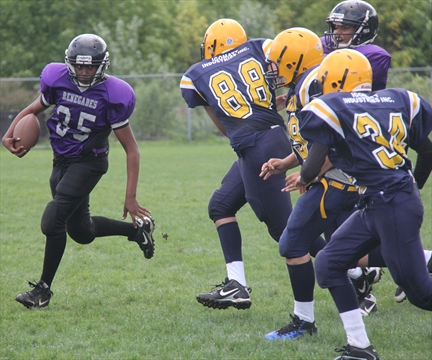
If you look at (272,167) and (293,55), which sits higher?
(293,55)

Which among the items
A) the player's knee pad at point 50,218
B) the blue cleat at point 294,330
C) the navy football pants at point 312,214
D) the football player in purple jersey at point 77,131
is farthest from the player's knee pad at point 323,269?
the player's knee pad at point 50,218

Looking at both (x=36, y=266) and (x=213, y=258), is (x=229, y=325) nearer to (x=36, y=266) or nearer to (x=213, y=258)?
(x=213, y=258)

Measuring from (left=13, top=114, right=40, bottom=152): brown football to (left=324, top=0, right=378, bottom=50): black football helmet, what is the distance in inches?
83.5

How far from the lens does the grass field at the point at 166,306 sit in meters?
3.66

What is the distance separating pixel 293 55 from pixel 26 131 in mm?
2004

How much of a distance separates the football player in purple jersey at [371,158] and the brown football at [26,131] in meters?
2.19

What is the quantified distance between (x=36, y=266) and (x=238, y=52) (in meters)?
2.64

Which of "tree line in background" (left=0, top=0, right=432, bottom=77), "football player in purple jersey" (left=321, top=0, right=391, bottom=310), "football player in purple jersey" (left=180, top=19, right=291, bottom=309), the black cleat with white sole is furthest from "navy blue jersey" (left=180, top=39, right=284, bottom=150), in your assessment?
"tree line in background" (left=0, top=0, right=432, bottom=77)

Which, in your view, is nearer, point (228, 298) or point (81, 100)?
point (228, 298)

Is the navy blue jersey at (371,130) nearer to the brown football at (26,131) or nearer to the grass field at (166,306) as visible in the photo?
the grass field at (166,306)

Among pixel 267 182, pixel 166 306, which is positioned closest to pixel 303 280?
pixel 267 182

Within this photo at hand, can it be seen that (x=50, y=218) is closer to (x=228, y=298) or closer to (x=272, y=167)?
(x=228, y=298)

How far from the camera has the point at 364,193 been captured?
3273 mm

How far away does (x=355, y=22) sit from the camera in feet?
13.2
